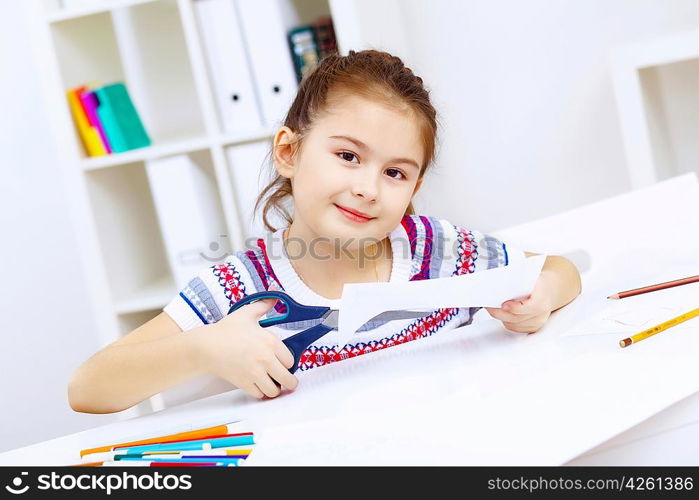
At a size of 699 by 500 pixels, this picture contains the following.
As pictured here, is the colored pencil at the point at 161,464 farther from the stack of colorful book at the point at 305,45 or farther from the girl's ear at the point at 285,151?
the stack of colorful book at the point at 305,45

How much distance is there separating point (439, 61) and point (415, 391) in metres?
1.49

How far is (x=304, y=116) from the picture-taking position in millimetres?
1139

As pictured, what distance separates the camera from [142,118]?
6.98 feet

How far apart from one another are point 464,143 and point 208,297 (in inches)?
47.4

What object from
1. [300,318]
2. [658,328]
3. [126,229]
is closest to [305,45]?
[126,229]

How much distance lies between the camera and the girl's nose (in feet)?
3.32

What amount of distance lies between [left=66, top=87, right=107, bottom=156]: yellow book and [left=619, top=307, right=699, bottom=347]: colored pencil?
4.57 feet

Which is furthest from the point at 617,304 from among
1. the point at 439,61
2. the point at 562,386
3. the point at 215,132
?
the point at 439,61

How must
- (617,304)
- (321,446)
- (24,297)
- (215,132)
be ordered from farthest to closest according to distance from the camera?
(24,297) → (215,132) → (617,304) → (321,446)

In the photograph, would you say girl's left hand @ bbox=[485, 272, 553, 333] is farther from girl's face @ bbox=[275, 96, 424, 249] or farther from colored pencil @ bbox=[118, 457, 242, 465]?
colored pencil @ bbox=[118, 457, 242, 465]

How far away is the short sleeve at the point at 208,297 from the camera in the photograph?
1061 millimetres

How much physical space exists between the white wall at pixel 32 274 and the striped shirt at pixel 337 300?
4.10 feet

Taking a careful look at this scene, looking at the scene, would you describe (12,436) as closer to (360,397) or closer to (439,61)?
(439,61)

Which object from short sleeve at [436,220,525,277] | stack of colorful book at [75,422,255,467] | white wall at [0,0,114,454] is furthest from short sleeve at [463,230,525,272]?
white wall at [0,0,114,454]
